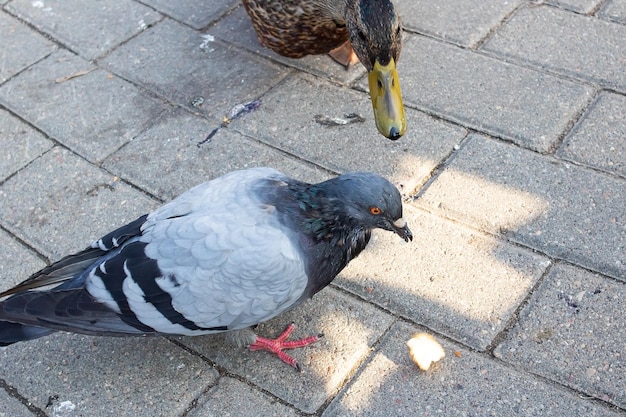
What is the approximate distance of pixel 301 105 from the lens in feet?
14.4

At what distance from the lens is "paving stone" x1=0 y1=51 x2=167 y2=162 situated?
4266mm

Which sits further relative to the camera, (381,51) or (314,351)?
(381,51)

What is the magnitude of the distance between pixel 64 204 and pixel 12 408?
120cm

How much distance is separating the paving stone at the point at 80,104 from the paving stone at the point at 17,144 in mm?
64

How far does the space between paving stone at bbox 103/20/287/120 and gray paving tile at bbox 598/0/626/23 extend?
2113 millimetres

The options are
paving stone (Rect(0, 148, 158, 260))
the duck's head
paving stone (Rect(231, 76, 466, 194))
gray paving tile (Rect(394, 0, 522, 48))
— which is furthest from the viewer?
gray paving tile (Rect(394, 0, 522, 48))

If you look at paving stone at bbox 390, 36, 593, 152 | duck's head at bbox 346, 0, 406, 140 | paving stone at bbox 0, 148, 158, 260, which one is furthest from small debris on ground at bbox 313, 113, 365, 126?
paving stone at bbox 0, 148, 158, 260

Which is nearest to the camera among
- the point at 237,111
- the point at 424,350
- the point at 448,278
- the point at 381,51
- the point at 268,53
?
the point at 424,350

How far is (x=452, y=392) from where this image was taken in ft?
9.86

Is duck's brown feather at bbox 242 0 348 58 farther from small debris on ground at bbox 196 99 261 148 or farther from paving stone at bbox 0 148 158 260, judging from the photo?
paving stone at bbox 0 148 158 260

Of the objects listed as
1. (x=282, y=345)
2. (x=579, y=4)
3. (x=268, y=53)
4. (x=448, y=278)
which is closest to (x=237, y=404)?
(x=282, y=345)

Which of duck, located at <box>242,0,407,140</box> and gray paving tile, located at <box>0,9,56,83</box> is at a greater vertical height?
duck, located at <box>242,0,407,140</box>

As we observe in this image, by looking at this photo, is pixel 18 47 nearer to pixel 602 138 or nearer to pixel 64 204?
pixel 64 204

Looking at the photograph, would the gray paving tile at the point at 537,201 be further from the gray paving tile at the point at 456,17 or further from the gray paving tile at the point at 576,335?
the gray paving tile at the point at 456,17
